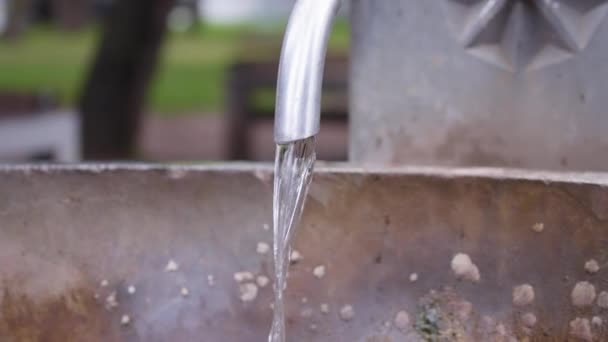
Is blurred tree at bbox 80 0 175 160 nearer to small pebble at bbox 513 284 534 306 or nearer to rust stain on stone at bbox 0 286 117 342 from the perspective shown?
rust stain on stone at bbox 0 286 117 342

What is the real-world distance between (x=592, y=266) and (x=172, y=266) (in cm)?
38

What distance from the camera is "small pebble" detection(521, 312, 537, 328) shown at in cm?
79

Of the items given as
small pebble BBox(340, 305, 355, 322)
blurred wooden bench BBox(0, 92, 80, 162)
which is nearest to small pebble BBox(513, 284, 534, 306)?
small pebble BBox(340, 305, 355, 322)

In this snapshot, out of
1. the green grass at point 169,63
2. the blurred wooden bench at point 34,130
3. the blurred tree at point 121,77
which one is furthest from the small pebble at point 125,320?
the green grass at point 169,63

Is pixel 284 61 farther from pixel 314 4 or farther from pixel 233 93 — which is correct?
pixel 233 93

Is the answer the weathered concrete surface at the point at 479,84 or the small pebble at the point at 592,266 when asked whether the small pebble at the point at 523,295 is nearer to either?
the small pebble at the point at 592,266

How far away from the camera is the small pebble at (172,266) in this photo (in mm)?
867

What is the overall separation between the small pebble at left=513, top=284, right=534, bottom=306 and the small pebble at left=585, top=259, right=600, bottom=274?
51mm

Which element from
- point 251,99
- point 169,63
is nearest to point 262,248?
point 251,99

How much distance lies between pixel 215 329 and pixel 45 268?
0.17 metres

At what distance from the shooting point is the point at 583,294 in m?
0.77

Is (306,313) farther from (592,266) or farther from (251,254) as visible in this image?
(592,266)

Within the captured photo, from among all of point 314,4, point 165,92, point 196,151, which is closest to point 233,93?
point 196,151

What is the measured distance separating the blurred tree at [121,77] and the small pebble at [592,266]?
Answer: 126 inches
